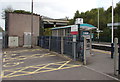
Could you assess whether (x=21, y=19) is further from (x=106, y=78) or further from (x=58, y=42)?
(x=106, y=78)

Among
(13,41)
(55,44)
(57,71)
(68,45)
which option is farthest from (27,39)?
(57,71)

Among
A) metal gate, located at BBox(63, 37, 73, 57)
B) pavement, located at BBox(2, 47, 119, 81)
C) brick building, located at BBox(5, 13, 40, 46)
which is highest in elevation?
brick building, located at BBox(5, 13, 40, 46)

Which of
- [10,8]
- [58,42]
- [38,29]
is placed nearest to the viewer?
[58,42]

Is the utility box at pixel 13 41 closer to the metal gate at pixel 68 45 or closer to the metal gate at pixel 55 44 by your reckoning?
the metal gate at pixel 55 44

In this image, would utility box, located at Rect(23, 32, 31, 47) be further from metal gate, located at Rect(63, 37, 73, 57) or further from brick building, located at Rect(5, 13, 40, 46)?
metal gate, located at Rect(63, 37, 73, 57)

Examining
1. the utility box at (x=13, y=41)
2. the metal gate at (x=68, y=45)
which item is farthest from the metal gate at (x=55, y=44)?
the utility box at (x=13, y=41)

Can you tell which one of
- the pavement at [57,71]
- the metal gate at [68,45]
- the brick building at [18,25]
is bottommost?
the pavement at [57,71]

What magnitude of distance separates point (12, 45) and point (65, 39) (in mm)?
10690

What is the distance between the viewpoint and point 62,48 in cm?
1015

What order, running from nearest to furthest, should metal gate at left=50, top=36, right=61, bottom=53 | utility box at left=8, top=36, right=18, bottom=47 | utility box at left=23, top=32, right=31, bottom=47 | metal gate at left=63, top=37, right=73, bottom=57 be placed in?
metal gate at left=63, top=37, right=73, bottom=57
metal gate at left=50, top=36, right=61, bottom=53
utility box at left=8, top=36, right=18, bottom=47
utility box at left=23, top=32, right=31, bottom=47

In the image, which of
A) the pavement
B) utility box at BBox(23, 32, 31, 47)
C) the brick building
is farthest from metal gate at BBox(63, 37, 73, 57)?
the brick building

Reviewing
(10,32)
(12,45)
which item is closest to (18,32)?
(10,32)

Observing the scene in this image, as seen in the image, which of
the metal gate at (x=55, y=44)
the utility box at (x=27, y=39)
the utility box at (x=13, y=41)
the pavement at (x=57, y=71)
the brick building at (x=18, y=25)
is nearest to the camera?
the pavement at (x=57, y=71)

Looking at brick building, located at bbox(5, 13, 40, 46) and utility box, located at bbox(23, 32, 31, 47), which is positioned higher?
brick building, located at bbox(5, 13, 40, 46)
